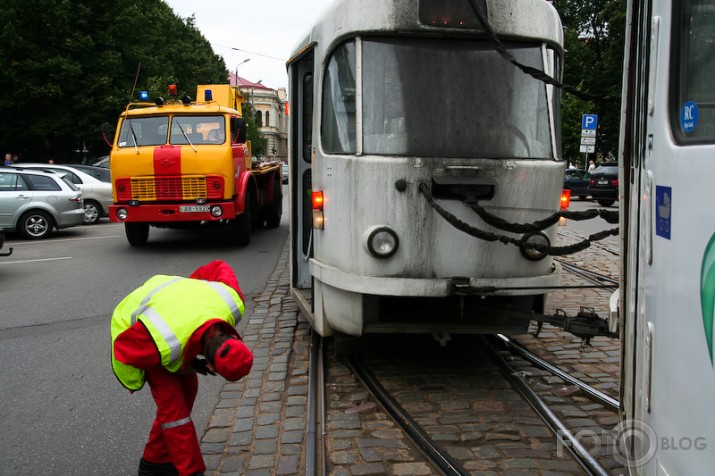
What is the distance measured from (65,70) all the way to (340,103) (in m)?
27.6

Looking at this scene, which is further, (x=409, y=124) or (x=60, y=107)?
(x=60, y=107)

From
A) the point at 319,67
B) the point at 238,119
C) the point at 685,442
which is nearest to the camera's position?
the point at 685,442

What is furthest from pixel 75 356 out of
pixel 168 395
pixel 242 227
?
pixel 242 227

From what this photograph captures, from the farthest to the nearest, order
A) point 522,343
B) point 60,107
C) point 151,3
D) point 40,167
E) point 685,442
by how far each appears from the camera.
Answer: point 151,3 → point 60,107 → point 40,167 → point 522,343 → point 685,442

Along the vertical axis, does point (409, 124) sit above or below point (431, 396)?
above

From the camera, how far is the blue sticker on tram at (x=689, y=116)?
6.82 ft

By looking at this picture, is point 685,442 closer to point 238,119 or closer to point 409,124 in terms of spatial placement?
point 409,124

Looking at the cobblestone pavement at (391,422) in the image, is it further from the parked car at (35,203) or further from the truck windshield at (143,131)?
the parked car at (35,203)

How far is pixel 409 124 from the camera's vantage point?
14.6ft

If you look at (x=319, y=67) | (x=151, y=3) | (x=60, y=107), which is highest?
(x=151, y=3)

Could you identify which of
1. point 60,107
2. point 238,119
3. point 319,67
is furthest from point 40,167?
point 319,67

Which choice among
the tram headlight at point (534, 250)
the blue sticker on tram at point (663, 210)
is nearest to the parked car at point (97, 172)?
the tram headlight at point (534, 250)

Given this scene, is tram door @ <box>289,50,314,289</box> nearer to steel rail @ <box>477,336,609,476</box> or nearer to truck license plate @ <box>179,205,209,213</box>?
steel rail @ <box>477,336,609,476</box>

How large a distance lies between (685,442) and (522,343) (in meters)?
4.00
